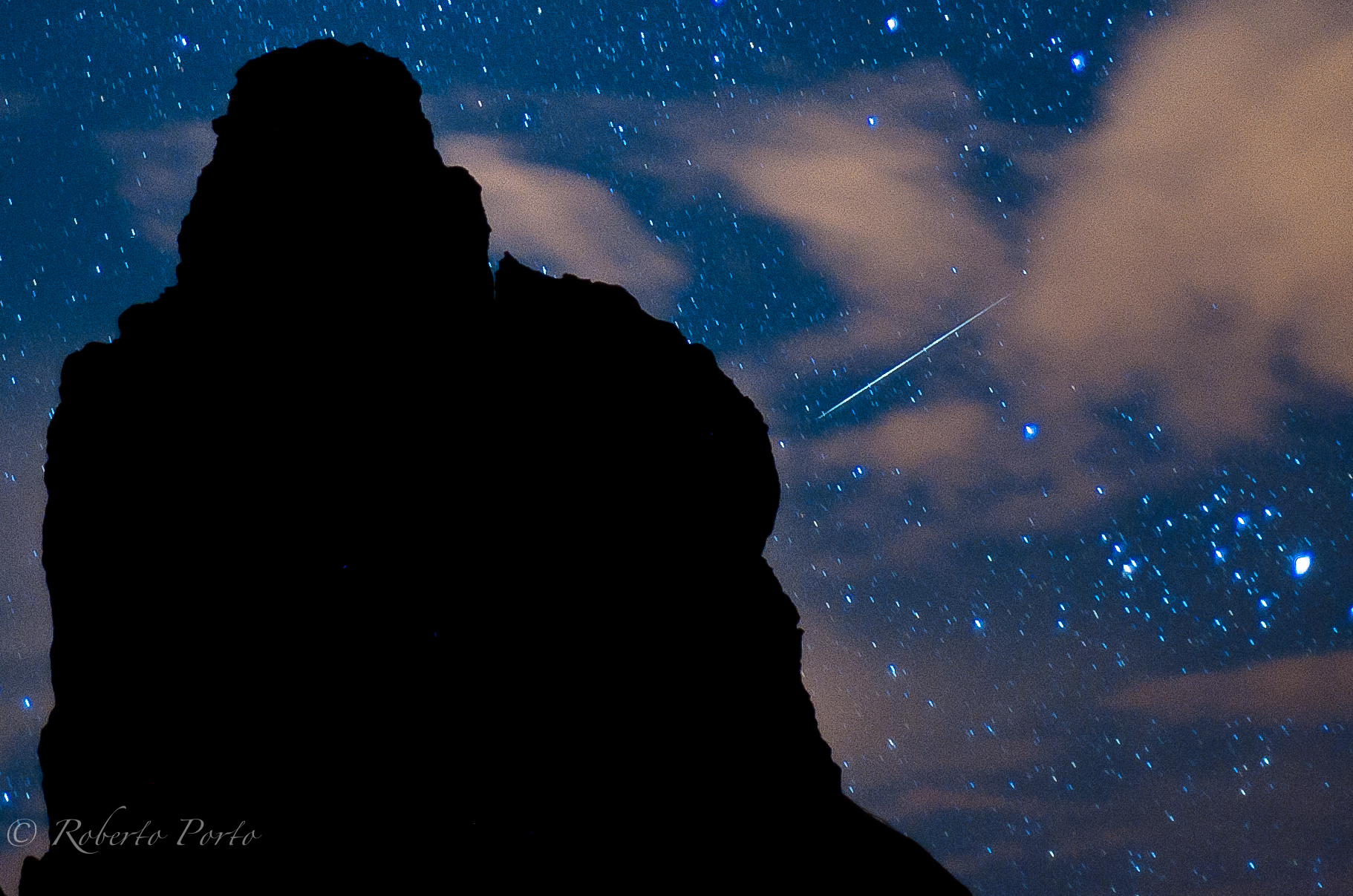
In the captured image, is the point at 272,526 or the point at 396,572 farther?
the point at 396,572

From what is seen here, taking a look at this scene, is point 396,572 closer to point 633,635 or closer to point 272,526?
point 272,526

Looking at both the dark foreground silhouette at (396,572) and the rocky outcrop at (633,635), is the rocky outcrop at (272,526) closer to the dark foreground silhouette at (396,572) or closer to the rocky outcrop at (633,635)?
the dark foreground silhouette at (396,572)

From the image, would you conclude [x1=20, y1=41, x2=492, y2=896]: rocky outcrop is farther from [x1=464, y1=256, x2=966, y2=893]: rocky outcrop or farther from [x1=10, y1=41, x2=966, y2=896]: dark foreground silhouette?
[x1=464, y1=256, x2=966, y2=893]: rocky outcrop

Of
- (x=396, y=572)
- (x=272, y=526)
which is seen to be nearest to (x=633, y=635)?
(x=396, y=572)

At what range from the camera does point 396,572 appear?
19.3 meters

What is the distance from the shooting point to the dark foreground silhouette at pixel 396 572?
17.7 meters

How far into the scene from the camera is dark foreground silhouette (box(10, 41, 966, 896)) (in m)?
17.7

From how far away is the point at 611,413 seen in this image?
21.9m

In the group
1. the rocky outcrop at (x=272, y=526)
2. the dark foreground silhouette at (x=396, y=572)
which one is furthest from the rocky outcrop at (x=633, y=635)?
the rocky outcrop at (x=272, y=526)

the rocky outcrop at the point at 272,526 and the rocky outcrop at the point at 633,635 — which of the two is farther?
the rocky outcrop at the point at 633,635

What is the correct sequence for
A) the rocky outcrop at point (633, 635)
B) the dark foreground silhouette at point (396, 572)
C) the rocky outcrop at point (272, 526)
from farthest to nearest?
the rocky outcrop at point (633, 635) → the dark foreground silhouette at point (396, 572) → the rocky outcrop at point (272, 526)

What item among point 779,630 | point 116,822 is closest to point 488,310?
point 779,630

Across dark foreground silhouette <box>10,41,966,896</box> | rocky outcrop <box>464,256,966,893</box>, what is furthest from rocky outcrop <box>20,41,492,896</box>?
rocky outcrop <box>464,256,966,893</box>

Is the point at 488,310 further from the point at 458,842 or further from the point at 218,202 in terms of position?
the point at 458,842
